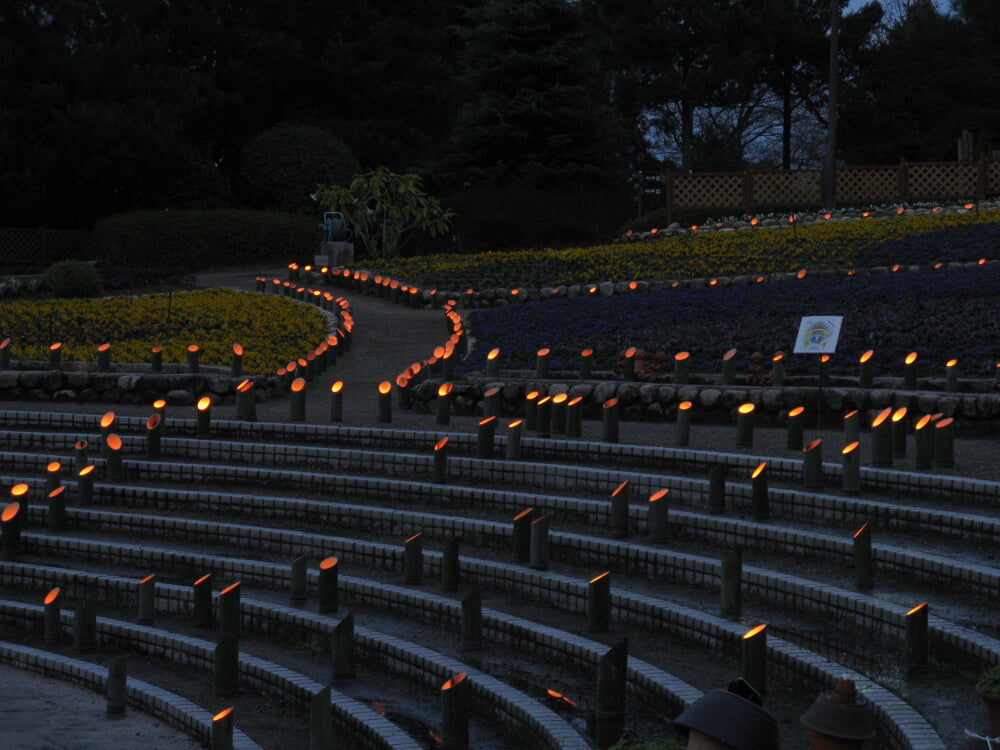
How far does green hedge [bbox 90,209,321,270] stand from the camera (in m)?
30.5

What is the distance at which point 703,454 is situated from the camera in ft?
37.2

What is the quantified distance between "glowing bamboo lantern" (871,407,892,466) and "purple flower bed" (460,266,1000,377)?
9.65 ft

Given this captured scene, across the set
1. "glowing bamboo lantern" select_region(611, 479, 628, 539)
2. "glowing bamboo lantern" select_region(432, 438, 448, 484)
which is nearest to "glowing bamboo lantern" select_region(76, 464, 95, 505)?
"glowing bamboo lantern" select_region(432, 438, 448, 484)

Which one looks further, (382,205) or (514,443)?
(382,205)

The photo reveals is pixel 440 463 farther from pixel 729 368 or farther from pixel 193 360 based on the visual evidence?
pixel 193 360

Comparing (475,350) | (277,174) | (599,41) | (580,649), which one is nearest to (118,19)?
(277,174)

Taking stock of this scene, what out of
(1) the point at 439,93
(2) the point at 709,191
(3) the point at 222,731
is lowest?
(3) the point at 222,731

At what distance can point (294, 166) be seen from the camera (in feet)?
115

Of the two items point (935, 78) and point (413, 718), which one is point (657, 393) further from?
point (935, 78)

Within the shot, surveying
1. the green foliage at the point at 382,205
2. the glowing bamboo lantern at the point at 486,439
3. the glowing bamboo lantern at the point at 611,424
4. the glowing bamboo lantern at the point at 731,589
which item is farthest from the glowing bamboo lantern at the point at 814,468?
the green foliage at the point at 382,205

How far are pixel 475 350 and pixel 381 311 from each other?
5.28m

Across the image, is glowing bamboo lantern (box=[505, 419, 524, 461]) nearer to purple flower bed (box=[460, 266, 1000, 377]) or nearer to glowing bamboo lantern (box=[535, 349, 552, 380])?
glowing bamboo lantern (box=[535, 349, 552, 380])

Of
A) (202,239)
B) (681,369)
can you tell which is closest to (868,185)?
(202,239)

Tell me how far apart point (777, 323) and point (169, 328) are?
7.44 m
